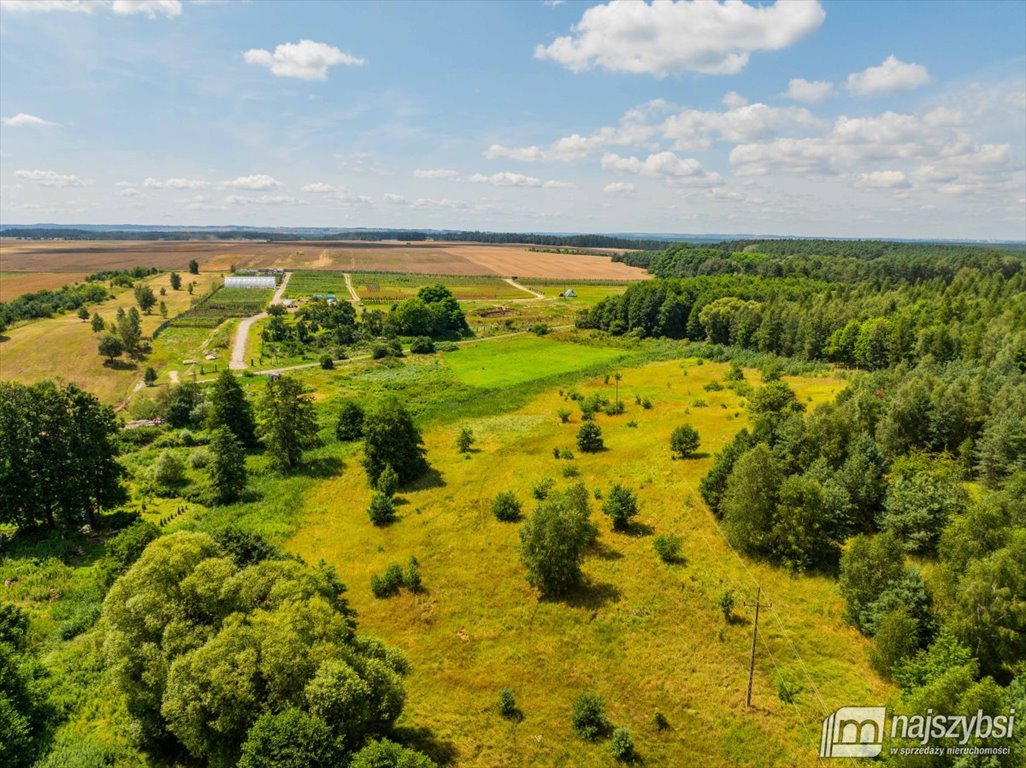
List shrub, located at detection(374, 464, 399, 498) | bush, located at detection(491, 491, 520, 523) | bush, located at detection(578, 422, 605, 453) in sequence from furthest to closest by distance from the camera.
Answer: bush, located at detection(578, 422, 605, 453) → shrub, located at detection(374, 464, 399, 498) → bush, located at detection(491, 491, 520, 523)

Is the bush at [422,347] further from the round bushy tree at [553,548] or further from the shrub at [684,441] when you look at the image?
the round bushy tree at [553,548]

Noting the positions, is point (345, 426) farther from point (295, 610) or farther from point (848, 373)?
point (848, 373)

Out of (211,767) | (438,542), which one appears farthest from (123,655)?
(438,542)

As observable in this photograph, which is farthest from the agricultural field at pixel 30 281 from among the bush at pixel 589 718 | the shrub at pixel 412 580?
the bush at pixel 589 718

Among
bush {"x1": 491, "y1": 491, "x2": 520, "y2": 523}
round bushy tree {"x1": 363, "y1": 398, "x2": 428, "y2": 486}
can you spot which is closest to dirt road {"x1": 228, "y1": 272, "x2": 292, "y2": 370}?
round bushy tree {"x1": 363, "y1": 398, "x2": 428, "y2": 486}

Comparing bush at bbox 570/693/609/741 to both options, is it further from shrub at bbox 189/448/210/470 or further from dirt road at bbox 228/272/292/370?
dirt road at bbox 228/272/292/370

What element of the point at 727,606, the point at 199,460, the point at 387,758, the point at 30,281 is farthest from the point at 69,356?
the point at 727,606
